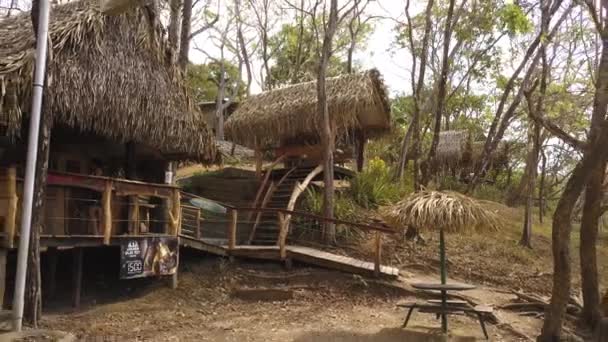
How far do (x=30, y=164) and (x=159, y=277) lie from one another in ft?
13.3

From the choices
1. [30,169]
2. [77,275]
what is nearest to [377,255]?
[77,275]

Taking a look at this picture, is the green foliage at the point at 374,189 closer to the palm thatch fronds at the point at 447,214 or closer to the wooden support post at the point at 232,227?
the wooden support post at the point at 232,227

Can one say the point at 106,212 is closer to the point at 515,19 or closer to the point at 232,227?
the point at 232,227

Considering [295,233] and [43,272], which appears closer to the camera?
[43,272]

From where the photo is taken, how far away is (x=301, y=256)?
10.7 meters

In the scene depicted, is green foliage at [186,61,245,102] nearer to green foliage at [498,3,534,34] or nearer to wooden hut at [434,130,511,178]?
wooden hut at [434,130,511,178]

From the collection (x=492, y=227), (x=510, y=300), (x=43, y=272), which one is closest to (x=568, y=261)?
(x=492, y=227)

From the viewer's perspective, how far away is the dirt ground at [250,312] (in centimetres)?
740

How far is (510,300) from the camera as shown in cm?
1020

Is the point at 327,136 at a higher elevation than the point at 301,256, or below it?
higher

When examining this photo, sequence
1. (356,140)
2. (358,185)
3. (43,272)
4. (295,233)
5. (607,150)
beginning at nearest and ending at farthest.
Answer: (607,150), (43,272), (295,233), (358,185), (356,140)

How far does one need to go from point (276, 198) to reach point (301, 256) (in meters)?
3.79

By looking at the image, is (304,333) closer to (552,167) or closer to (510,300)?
(510,300)

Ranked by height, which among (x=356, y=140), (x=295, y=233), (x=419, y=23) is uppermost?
(x=419, y=23)
